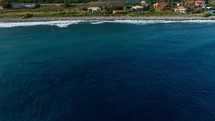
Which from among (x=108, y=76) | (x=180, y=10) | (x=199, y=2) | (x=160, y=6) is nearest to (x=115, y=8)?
(x=160, y=6)

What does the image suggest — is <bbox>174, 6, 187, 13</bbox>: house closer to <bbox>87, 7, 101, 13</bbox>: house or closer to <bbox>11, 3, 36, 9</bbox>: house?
<bbox>87, 7, 101, 13</bbox>: house

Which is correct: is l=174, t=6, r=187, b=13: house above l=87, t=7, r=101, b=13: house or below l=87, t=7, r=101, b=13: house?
below

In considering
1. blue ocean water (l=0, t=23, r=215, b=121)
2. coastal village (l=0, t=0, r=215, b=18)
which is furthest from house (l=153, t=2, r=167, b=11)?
blue ocean water (l=0, t=23, r=215, b=121)

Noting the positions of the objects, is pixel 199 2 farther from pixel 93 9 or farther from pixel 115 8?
pixel 93 9

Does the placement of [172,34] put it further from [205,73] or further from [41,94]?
[41,94]

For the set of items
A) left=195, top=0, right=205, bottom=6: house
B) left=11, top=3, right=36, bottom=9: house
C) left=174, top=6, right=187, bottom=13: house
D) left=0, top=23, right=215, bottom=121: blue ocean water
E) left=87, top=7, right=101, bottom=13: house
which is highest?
left=11, top=3, right=36, bottom=9: house

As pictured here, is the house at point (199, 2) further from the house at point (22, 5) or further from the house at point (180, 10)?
the house at point (22, 5)

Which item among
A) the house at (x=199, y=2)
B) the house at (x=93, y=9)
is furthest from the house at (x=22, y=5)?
the house at (x=199, y=2)
